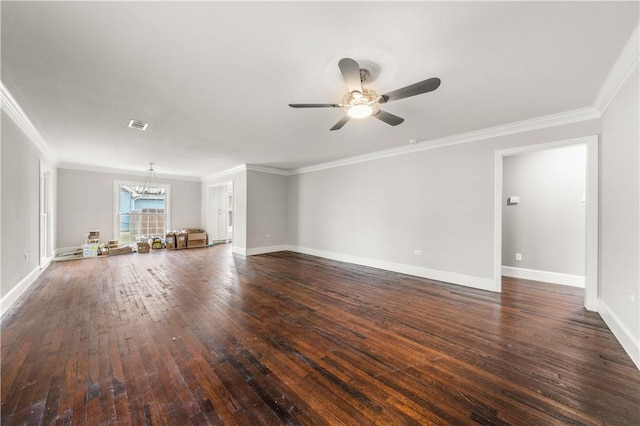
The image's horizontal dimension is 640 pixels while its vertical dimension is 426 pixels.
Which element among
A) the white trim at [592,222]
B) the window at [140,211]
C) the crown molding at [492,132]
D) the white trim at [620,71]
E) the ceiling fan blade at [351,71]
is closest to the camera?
the ceiling fan blade at [351,71]

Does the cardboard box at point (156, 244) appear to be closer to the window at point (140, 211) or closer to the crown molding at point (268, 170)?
the window at point (140, 211)

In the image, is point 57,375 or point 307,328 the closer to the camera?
point 57,375

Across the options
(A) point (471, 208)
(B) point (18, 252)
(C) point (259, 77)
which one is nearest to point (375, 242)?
(A) point (471, 208)

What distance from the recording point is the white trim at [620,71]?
71.9 inches

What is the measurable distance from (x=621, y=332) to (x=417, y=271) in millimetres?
2532

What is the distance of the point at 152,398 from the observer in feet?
5.21

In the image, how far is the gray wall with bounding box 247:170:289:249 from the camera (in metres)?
6.69

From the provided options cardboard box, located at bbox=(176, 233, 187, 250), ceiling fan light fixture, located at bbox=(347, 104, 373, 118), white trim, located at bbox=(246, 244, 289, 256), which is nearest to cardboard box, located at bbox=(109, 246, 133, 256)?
cardboard box, located at bbox=(176, 233, 187, 250)

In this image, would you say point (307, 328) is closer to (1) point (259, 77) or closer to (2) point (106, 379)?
(2) point (106, 379)

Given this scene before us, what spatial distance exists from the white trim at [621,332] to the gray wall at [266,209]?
6457 millimetres

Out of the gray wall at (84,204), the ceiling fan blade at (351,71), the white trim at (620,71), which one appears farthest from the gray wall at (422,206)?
the gray wall at (84,204)

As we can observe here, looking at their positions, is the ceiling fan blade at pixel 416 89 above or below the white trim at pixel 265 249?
above

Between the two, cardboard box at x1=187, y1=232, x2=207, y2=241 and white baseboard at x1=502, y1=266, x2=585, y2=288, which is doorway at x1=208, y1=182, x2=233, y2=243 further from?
white baseboard at x1=502, y1=266, x2=585, y2=288

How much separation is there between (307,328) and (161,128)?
3.64m
